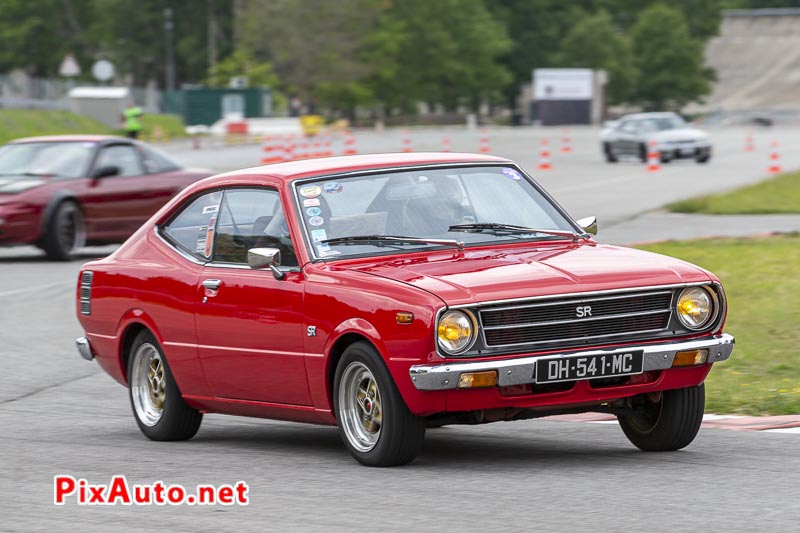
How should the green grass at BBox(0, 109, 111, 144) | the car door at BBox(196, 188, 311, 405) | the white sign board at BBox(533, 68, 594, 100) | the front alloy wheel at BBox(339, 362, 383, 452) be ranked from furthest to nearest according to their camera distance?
the white sign board at BBox(533, 68, 594, 100), the green grass at BBox(0, 109, 111, 144), the car door at BBox(196, 188, 311, 405), the front alloy wheel at BBox(339, 362, 383, 452)

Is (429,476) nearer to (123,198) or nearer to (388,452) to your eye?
(388,452)

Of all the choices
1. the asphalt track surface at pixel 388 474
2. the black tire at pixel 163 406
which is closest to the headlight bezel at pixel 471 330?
the asphalt track surface at pixel 388 474

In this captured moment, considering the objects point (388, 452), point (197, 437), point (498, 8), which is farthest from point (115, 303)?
point (498, 8)

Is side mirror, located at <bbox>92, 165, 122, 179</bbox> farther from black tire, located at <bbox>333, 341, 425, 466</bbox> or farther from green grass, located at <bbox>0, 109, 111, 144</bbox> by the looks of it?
green grass, located at <bbox>0, 109, 111, 144</bbox>

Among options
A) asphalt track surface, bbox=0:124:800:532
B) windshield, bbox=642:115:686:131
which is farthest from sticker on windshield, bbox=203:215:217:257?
windshield, bbox=642:115:686:131

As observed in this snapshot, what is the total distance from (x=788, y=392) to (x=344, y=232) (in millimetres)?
3136

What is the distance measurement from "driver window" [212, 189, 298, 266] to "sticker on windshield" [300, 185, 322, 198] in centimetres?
14

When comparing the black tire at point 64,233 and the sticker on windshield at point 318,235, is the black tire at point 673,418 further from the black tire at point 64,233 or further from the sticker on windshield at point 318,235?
the black tire at point 64,233

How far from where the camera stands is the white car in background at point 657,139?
151ft

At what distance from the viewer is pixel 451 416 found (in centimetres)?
744

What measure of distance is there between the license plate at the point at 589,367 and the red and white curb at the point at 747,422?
154 centimetres

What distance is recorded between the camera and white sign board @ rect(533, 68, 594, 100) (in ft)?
327

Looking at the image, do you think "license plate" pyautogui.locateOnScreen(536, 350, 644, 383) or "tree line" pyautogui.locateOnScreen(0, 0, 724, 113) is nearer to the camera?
"license plate" pyautogui.locateOnScreen(536, 350, 644, 383)

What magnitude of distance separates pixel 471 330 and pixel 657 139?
131 feet
